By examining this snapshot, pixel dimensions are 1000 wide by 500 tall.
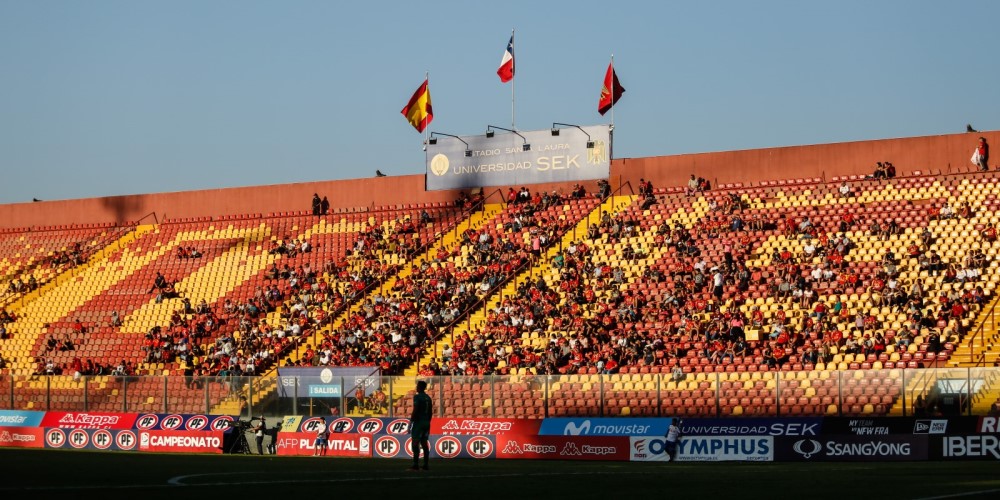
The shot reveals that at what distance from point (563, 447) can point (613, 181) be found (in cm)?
2207

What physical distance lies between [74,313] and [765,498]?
48.4 meters

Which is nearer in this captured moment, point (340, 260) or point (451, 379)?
point (451, 379)

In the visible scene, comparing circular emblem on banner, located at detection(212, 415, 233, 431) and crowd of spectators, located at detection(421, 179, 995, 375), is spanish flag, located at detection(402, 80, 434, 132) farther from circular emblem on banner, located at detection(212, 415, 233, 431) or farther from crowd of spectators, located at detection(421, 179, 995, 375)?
circular emblem on banner, located at detection(212, 415, 233, 431)

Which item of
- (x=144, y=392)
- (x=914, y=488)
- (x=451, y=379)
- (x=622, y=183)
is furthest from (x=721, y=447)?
(x=622, y=183)

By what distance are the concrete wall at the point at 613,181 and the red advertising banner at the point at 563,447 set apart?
20.3 metres

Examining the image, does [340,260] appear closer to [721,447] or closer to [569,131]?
[569,131]

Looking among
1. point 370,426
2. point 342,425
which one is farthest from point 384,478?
point 342,425

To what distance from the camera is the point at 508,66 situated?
56.8 meters

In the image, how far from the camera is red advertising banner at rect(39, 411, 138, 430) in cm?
4294

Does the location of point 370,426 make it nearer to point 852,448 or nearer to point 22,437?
point 22,437

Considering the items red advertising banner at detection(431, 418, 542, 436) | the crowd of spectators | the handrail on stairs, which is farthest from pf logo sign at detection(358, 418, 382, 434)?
the handrail on stairs

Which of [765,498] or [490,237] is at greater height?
[490,237]

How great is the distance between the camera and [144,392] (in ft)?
144

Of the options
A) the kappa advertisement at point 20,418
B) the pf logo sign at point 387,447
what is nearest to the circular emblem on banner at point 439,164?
the kappa advertisement at point 20,418
